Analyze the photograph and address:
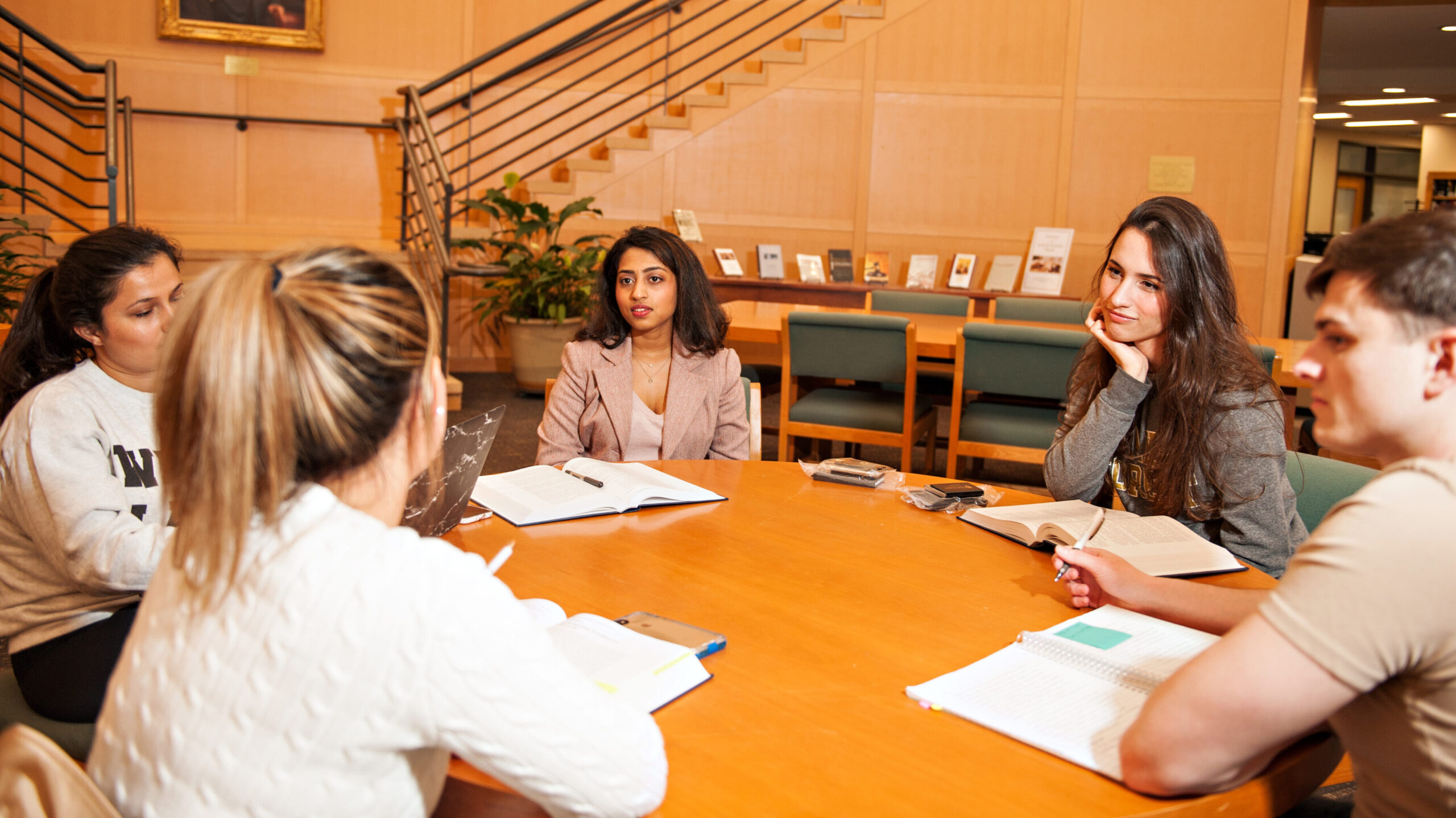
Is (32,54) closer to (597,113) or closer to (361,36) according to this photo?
(361,36)

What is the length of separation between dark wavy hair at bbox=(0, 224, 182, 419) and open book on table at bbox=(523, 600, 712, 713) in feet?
3.05

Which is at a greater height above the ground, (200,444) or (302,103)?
(302,103)

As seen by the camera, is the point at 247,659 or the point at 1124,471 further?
the point at 1124,471

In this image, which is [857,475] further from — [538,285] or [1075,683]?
[538,285]

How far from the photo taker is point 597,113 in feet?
23.7

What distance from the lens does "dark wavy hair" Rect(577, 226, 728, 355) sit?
257 centimetres

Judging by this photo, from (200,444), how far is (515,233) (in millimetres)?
5880

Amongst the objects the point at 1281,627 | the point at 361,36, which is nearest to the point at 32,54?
the point at 361,36

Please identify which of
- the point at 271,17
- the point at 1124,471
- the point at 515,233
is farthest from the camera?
the point at 271,17

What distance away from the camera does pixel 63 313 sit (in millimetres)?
1559

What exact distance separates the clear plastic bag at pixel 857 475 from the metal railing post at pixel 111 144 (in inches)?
176

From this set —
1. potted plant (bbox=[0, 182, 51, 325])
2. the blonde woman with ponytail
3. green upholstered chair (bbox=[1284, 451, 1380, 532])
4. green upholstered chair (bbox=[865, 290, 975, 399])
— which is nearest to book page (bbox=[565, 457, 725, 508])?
the blonde woman with ponytail

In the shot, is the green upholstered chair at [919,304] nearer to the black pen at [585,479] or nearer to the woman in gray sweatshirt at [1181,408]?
the woman in gray sweatshirt at [1181,408]

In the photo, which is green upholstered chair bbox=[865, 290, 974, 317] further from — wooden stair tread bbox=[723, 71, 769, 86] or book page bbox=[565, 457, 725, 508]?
book page bbox=[565, 457, 725, 508]
